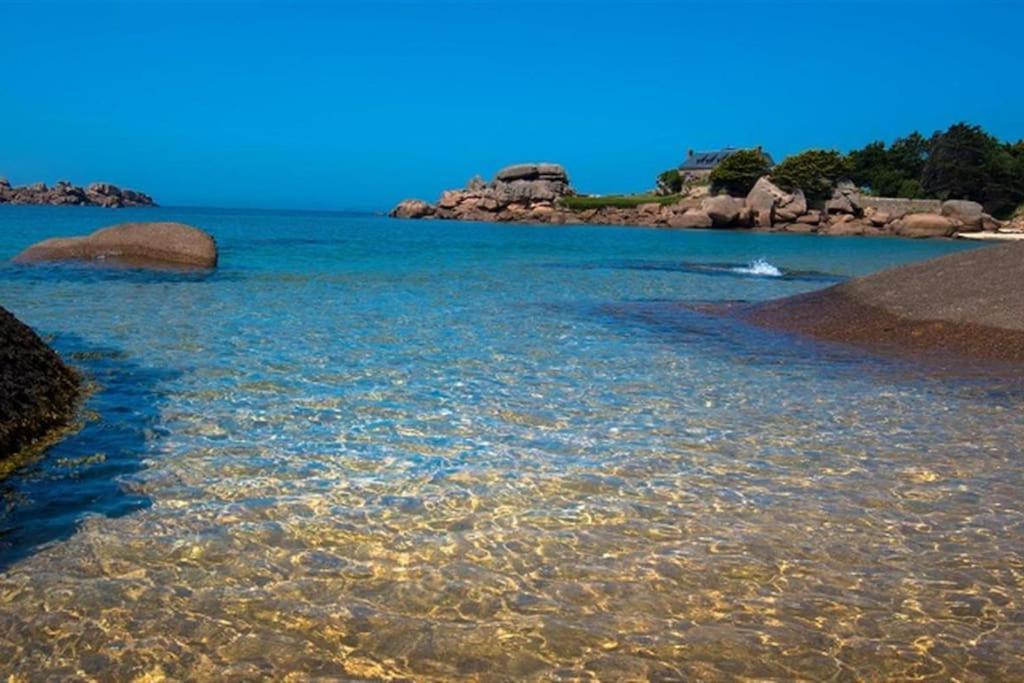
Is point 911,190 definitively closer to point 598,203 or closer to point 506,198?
point 598,203

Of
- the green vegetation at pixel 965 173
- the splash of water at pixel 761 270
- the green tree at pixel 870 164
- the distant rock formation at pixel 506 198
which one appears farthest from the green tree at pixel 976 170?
the splash of water at pixel 761 270

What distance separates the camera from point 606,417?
28.5 feet

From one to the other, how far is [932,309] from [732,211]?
2951 inches

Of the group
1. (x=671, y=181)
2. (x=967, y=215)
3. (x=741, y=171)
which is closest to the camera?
(x=967, y=215)

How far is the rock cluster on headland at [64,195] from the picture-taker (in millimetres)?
148625

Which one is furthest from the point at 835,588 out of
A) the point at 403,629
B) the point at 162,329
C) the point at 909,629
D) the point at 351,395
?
the point at 162,329

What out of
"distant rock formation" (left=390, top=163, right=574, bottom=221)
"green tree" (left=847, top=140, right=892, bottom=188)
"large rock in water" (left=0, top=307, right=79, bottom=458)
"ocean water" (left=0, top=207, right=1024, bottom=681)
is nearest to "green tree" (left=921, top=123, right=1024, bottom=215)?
"green tree" (left=847, top=140, right=892, bottom=188)

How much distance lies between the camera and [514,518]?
5.85 metres

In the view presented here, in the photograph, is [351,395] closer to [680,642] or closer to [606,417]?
[606,417]

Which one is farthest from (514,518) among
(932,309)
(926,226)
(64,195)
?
(64,195)

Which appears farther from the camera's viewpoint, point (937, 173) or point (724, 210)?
point (937, 173)

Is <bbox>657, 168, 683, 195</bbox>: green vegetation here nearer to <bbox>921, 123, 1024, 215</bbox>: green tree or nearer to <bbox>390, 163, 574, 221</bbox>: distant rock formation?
<bbox>390, 163, 574, 221</bbox>: distant rock formation

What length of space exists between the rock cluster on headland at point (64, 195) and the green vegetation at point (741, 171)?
112761mm

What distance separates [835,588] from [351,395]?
6047 mm
